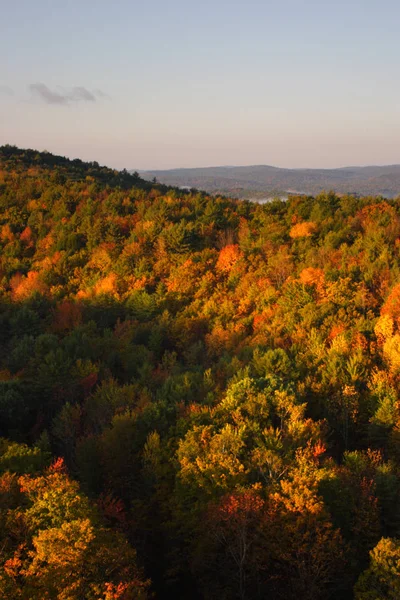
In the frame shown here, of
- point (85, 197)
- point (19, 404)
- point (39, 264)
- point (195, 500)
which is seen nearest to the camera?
point (195, 500)

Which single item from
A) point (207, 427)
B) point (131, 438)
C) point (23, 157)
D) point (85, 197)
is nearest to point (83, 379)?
point (131, 438)

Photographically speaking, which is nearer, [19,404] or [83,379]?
[19,404]

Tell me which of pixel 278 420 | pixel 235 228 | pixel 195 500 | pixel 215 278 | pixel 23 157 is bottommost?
pixel 195 500

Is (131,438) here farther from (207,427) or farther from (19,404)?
(19,404)

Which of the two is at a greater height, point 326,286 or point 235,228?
point 235,228

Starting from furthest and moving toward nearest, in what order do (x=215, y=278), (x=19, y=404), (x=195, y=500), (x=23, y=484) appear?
(x=215, y=278), (x=19, y=404), (x=195, y=500), (x=23, y=484)

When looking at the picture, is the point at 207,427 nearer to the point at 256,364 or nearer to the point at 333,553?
the point at 333,553

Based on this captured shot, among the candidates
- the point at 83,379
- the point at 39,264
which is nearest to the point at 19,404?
the point at 83,379
